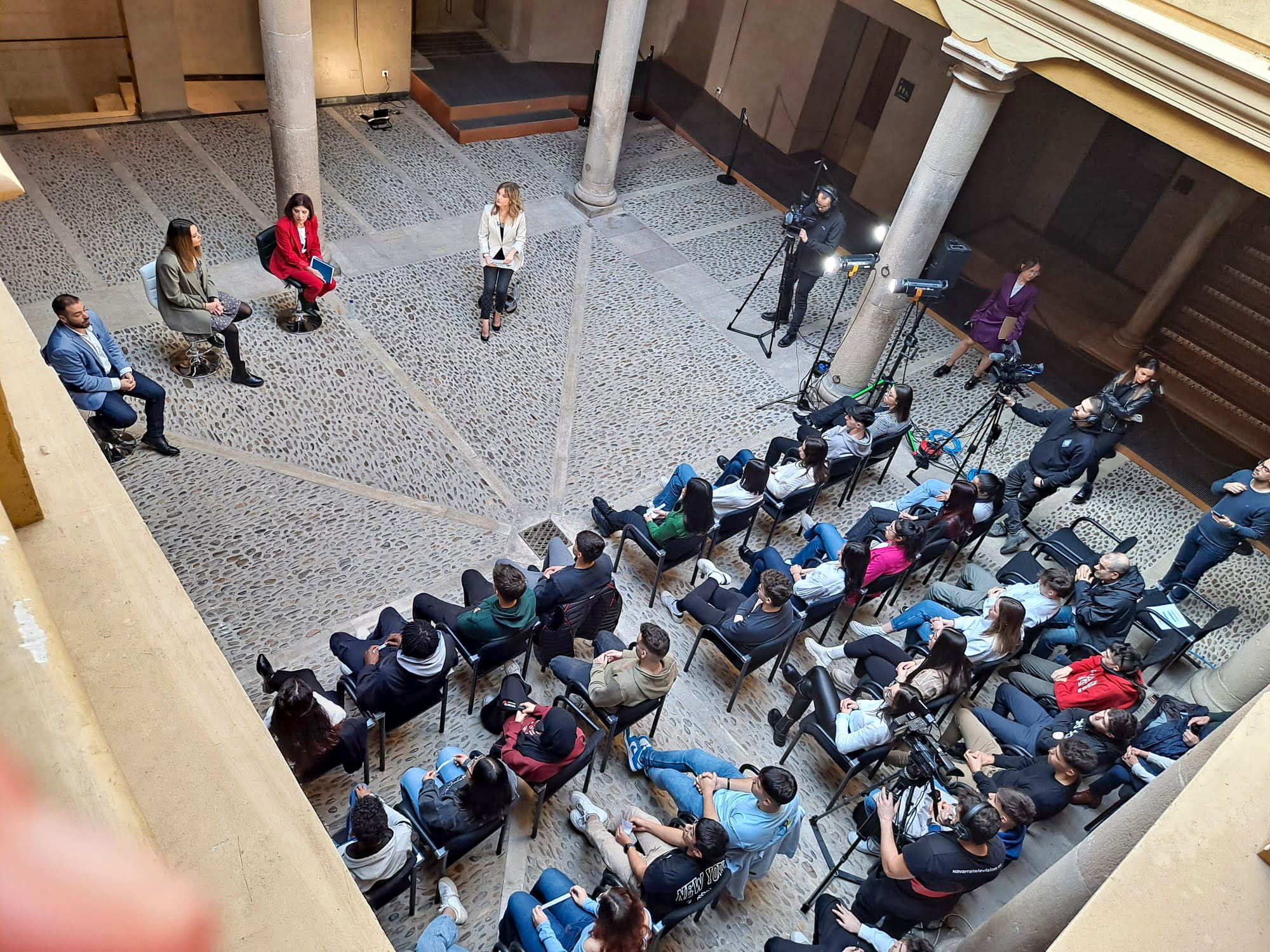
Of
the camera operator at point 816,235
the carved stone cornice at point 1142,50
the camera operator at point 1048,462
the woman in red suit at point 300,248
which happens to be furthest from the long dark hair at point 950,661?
the woman in red suit at point 300,248

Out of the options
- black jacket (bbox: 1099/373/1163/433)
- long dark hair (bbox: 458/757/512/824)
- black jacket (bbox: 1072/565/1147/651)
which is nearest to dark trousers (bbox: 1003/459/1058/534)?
black jacket (bbox: 1099/373/1163/433)

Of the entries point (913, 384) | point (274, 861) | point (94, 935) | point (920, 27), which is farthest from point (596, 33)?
point (94, 935)

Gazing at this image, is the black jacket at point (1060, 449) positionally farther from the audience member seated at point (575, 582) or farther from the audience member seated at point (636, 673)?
the audience member seated at point (636, 673)

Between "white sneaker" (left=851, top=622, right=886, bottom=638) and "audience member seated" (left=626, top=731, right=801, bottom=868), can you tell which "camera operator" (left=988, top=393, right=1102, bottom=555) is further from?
"audience member seated" (left=626, top=731, right=801, bottom=868)

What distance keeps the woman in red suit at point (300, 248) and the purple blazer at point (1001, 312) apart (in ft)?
21.1

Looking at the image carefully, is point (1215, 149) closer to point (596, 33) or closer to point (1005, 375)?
point (1005, 375)

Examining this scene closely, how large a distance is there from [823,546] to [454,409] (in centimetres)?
335

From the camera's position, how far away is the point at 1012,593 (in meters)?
6.00

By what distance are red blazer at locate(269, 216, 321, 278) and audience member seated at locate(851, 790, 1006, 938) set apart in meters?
6.34

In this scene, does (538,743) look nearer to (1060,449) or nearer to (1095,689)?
(1095,689)

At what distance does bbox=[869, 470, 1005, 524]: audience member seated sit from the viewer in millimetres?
6637

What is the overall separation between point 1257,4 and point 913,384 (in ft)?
14.9

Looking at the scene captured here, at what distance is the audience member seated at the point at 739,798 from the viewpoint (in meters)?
4.22

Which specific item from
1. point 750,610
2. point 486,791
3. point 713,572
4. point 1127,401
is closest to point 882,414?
point 1127,401
